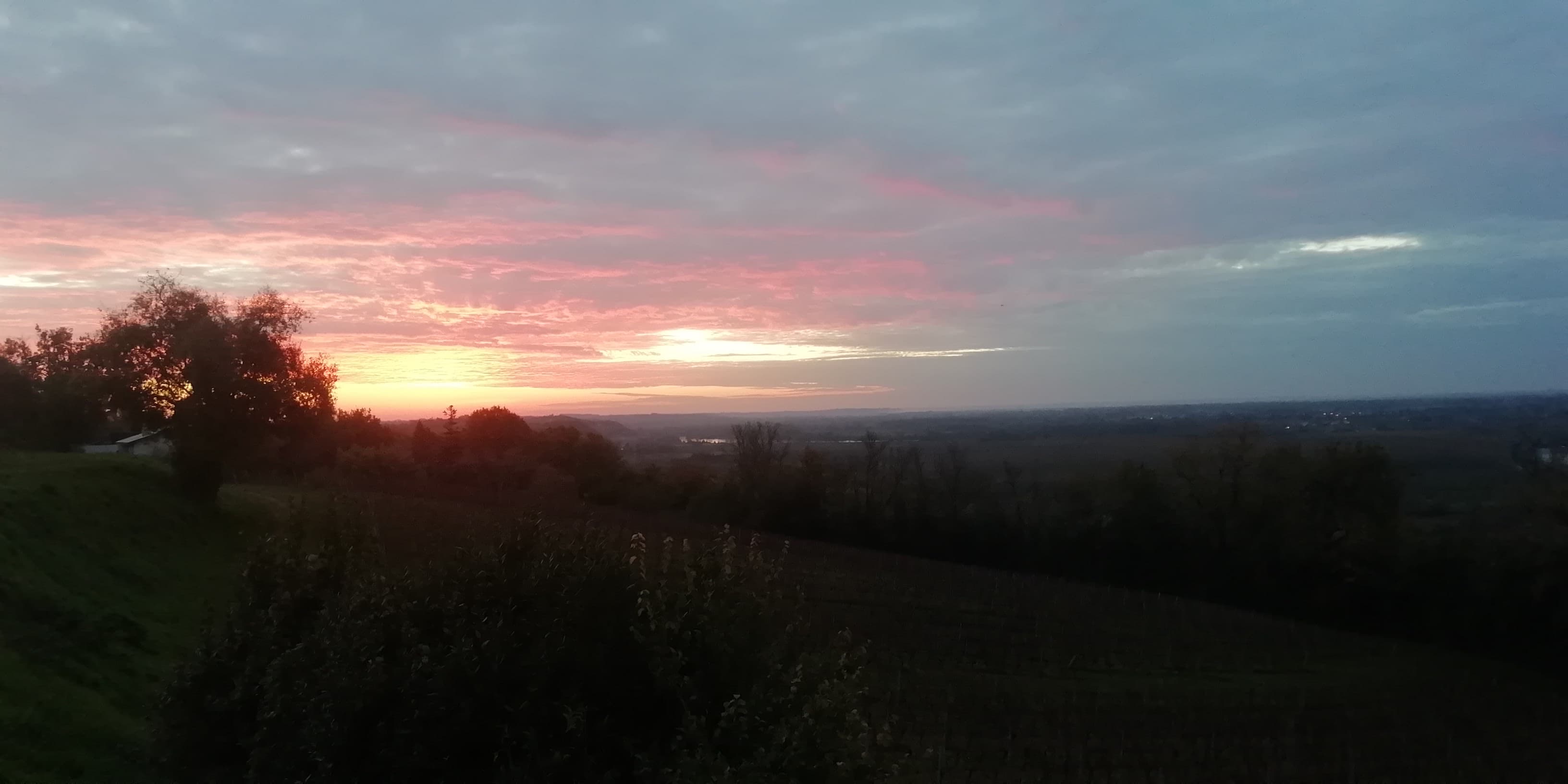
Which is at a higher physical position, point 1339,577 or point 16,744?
point 16,744

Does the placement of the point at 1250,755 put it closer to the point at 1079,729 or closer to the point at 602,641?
the point at 1079,729

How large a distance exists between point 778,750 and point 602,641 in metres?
1.95

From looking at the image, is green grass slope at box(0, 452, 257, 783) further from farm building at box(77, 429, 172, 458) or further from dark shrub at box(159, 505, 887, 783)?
dark shrub at box(159, 505, 887, 783)

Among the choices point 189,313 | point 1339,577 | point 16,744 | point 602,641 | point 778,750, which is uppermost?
point 189,313

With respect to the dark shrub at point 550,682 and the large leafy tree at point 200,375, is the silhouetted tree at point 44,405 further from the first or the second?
the dark shrub at point 550,682

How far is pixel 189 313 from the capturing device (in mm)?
30031

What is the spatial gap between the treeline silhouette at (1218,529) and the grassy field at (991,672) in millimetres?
3468

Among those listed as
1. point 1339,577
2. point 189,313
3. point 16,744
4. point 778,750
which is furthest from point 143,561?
point 1339,577

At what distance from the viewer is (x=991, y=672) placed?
86.4 feet

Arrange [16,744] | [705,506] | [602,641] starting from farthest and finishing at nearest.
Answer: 1. [705,506]
2. [16,744]
3. [602,641]

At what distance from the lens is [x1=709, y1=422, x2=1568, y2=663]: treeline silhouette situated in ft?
119

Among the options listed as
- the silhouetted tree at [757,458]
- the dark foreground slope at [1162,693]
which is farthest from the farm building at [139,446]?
the silhouetted tree at [757,458]

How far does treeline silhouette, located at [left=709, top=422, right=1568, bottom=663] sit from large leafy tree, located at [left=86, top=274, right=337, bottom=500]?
2822 centimetres

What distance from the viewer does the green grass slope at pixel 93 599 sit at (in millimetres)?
10828
